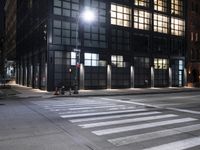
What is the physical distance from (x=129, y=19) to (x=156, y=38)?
7.13 m

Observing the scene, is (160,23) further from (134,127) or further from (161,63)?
(134,127)

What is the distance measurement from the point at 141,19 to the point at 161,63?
930 centimetres

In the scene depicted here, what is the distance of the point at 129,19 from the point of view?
4438cm

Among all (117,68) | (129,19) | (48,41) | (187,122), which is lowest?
(187,122)

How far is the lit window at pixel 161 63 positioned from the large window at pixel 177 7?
33.2 feet

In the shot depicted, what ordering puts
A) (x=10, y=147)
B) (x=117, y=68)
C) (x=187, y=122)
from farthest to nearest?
(x=117, y=68) → (x=187, y=122) → (x=10, y=147)

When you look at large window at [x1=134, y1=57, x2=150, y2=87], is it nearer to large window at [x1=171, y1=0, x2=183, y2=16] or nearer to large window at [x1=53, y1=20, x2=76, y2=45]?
large window at [x1=171, y1=0, x2=183, y2=16]

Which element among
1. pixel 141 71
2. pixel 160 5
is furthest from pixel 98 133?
pixel 160 5

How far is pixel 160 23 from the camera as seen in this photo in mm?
48781

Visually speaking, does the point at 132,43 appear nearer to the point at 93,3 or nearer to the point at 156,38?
the point at 156,38

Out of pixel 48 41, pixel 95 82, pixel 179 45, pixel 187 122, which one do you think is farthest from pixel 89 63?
pixel 187 122

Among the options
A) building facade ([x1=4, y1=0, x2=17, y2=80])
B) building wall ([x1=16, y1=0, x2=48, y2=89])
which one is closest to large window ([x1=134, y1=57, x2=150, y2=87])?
building wall ([x1=16, y1=0, x2=48, y2=89])

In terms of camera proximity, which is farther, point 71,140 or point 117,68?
point 117,68

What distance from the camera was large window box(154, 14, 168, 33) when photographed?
158 feet
